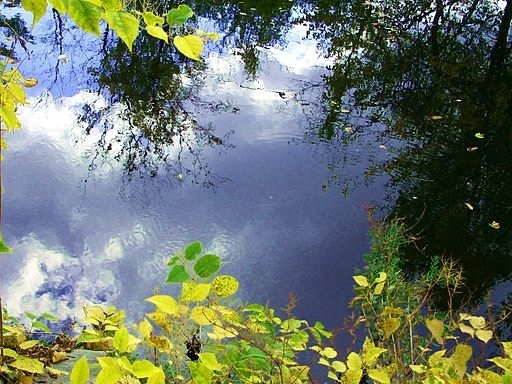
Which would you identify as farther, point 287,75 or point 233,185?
point 287,75

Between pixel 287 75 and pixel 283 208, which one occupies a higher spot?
pixel 287 75

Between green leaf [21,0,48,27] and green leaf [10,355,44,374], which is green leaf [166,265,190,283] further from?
green leaf [10,355,44,374]

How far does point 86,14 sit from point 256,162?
3.88 m

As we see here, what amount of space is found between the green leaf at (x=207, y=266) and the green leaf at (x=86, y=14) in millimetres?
414

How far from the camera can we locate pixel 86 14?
59cm

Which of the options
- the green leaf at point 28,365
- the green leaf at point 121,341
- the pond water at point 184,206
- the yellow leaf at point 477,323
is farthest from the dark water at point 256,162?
the green leaf at point 121,341

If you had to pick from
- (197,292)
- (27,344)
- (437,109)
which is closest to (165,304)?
(197,292)

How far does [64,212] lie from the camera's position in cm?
363

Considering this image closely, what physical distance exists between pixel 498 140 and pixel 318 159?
1.78 metres

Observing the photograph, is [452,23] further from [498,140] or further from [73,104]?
[73,104]

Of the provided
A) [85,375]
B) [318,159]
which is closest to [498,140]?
[318,159]

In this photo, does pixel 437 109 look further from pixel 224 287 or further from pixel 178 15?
pixel 178 15

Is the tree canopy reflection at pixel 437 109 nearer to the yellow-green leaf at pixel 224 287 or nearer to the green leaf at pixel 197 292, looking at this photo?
the yellow-green leaf at pixel 224 287

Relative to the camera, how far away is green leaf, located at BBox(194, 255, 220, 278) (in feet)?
2.84
